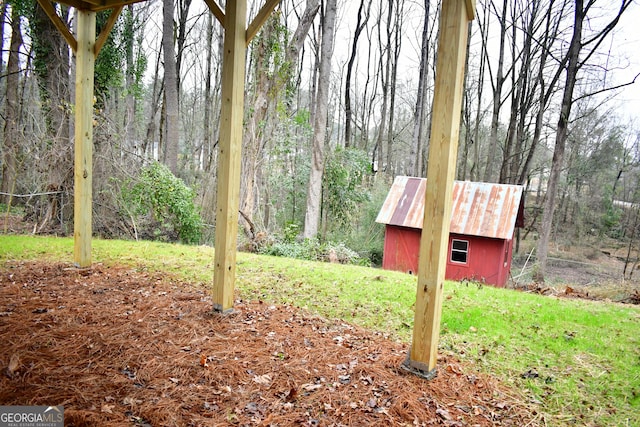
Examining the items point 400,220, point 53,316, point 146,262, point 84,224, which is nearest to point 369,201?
point 400,220

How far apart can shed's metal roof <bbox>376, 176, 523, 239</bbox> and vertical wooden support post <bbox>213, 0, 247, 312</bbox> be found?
30.3 ft

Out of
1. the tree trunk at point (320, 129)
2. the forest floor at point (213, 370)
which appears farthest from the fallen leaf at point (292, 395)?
the tree trunk at point (320, 129)

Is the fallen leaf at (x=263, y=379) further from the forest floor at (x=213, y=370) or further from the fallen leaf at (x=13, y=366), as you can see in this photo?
the fallen leaf at (x=13, y=366)

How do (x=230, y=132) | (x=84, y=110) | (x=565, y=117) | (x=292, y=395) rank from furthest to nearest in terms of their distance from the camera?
(x=565, y=117) → (x=84, y=110) → (x=230, y=132) → (x=292, y=395)

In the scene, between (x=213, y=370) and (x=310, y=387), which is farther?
(x=213, y=370)

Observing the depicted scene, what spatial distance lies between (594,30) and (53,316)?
56.0ft

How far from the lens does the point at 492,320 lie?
4.36 meters

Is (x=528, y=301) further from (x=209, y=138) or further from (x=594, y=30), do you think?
(x=209, y=138)

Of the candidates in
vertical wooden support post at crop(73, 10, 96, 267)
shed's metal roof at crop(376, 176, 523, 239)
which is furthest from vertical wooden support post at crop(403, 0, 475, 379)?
shed's metal roof at crop(376, 176, 523, 239)

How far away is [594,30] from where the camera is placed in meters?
13.1

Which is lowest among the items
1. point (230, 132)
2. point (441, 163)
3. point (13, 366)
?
point (13, 366)

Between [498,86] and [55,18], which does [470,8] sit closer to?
[55,18]

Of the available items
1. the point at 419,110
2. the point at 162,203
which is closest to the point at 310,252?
the point at 162,203

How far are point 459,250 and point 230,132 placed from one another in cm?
1040
